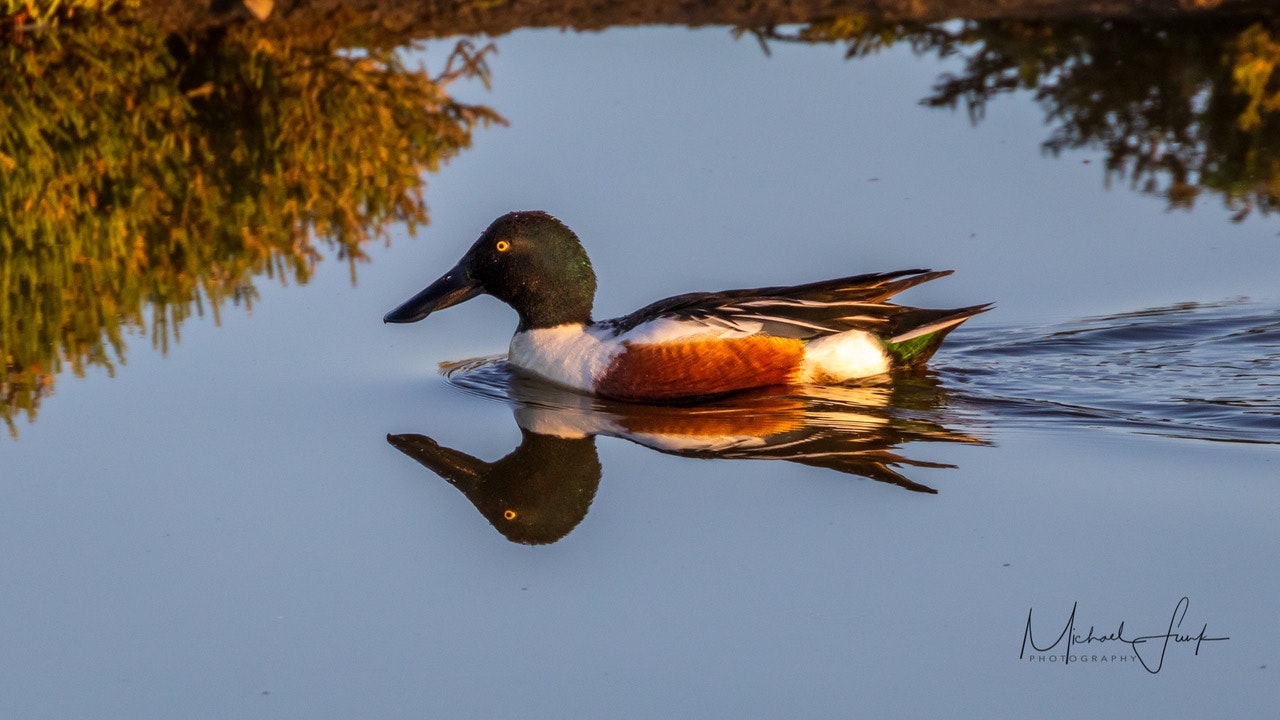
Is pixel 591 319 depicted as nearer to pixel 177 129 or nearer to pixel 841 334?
pixel 841 334

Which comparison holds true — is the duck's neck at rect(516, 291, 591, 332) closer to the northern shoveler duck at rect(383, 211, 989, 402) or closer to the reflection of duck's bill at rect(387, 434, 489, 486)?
the northern shoveler duck at rect(383, 211, 989, 402)

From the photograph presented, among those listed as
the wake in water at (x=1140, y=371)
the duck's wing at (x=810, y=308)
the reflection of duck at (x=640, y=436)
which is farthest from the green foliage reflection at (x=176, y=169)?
the wake in water at (x=1140, y=371)

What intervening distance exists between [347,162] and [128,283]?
1774mm

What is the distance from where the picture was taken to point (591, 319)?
6832mm

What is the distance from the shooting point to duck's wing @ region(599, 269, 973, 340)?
6.33 m

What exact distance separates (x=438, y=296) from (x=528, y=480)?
1.56 m

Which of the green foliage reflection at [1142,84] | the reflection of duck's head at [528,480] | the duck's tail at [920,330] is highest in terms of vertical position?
the green foliage reflection at [1142,84]

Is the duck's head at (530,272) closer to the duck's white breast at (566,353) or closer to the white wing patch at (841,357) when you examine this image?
the duck's white breast at (566,353)

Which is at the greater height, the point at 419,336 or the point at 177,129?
the point at 177,129

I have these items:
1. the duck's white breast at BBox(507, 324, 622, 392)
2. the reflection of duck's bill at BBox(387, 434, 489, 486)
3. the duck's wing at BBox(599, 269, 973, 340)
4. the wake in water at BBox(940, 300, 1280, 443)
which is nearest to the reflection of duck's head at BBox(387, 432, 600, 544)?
the reflection of duck's bill at BBox(387, 434, 489, 486)

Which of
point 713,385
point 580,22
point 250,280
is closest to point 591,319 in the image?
point 713,385

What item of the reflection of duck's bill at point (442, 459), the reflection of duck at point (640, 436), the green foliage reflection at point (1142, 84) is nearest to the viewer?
the reflection of duck at point (640, 436)

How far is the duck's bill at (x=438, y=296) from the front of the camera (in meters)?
6.65

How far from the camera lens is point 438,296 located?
22.0ft
